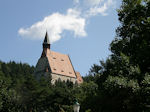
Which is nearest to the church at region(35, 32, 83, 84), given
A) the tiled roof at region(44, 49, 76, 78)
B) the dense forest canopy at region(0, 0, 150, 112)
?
the tiled roof at region(44, 49, 76, 78)

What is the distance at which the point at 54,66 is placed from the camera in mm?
100688

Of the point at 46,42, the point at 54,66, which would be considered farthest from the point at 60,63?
the point at 46,42

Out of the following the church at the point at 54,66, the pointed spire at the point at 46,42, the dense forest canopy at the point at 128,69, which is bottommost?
the dense forest canopy at the point at 128,69

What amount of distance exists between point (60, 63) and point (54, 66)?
120 inches

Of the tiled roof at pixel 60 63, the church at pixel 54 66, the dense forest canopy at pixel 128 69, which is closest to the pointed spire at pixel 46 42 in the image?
the church at pixel 54 66

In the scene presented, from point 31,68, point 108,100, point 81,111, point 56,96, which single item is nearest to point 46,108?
point 56,96

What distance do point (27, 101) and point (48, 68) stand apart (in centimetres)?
4012

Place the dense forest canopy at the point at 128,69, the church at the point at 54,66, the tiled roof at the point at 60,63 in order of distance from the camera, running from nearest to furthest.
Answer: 1. the dense forest canopy at the point at 128,69
2. the church at the point at 54,66
3. the tiled roof at the point at 60,63

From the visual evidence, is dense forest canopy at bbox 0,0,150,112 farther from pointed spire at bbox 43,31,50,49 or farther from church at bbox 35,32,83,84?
pointed spire at bbox 43,31,50,49

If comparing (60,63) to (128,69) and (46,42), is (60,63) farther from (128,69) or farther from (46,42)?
(128,69)

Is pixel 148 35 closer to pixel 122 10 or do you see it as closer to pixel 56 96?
pixel 122 10

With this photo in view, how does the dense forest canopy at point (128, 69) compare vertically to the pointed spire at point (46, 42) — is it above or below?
below

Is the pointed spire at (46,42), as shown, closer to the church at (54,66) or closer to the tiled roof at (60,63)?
the church at (54,66)

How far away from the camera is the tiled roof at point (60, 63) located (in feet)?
329
